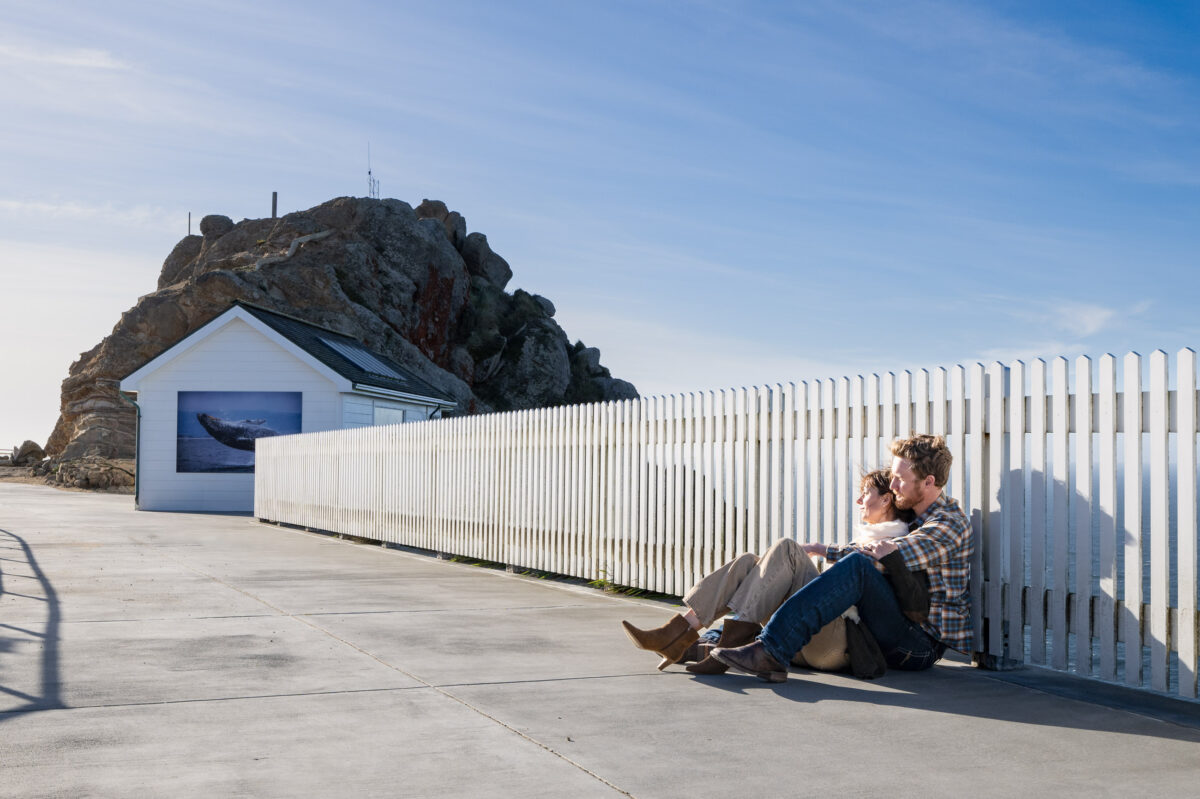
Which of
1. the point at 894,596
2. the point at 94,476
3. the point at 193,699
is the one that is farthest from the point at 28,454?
the point at 894,596

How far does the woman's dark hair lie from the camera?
6242 millimetres

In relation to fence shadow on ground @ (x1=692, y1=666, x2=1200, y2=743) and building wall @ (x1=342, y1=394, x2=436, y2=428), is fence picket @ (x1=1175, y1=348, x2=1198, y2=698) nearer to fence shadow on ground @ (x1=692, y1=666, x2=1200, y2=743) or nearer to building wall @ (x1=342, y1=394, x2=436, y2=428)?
fence shadow on ground @ (x1=692, y1=666, x2=1200, y2=743)

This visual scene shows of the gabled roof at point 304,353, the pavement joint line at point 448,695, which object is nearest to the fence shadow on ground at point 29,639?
the pavement joint line at point 448,695

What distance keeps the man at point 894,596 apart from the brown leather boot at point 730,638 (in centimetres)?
13

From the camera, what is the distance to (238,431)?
90.6 feet

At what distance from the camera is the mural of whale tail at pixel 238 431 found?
90.4 ft

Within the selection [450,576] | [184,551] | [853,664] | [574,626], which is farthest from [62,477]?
[853,664]

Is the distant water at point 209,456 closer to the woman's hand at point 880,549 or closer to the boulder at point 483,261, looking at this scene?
A: the woman's hand at point 880,549

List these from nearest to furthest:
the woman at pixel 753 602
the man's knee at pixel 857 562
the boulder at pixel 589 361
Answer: the man's knee at pixel 857 562 < the woman at pixel 753 602 < the boulder at pixel 589 361

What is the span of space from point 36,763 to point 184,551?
10.7 meters

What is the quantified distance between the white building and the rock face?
88.0 feet

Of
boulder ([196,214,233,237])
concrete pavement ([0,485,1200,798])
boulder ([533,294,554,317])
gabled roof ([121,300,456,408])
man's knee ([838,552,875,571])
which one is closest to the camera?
concrete pavement ([0,485,1200,798])

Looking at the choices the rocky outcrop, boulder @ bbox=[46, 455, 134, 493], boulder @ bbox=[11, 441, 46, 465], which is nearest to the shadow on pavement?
the rocky outcrop

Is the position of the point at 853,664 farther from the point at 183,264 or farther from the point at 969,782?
the point at 183,264
